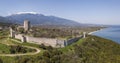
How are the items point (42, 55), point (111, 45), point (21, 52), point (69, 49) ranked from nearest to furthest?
point (42, 55)
point (21, 52)
point (69, 49)
point (111, 45)

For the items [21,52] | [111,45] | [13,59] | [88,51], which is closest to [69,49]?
[88,51]

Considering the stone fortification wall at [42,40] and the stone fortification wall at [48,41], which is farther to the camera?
the stone fortification wall at [42,40]

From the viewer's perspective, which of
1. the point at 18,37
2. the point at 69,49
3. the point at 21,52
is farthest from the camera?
the point at 18,37

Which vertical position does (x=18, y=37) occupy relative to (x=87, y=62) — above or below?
above

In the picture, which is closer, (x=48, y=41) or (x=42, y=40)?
(x=48, y=41)

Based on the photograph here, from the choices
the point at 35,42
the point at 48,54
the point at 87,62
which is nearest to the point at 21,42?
the point at 35,42

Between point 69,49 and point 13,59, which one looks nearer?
point 13,59

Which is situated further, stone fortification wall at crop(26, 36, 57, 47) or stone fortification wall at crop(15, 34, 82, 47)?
stone fortification wall at crop(26, 36, 57, 47)

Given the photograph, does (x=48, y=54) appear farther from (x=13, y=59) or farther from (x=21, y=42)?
(x=21, y=42)

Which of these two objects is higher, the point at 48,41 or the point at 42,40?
the point at 42,40

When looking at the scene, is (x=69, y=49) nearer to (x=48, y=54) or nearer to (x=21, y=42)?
(x=48, y=54)
